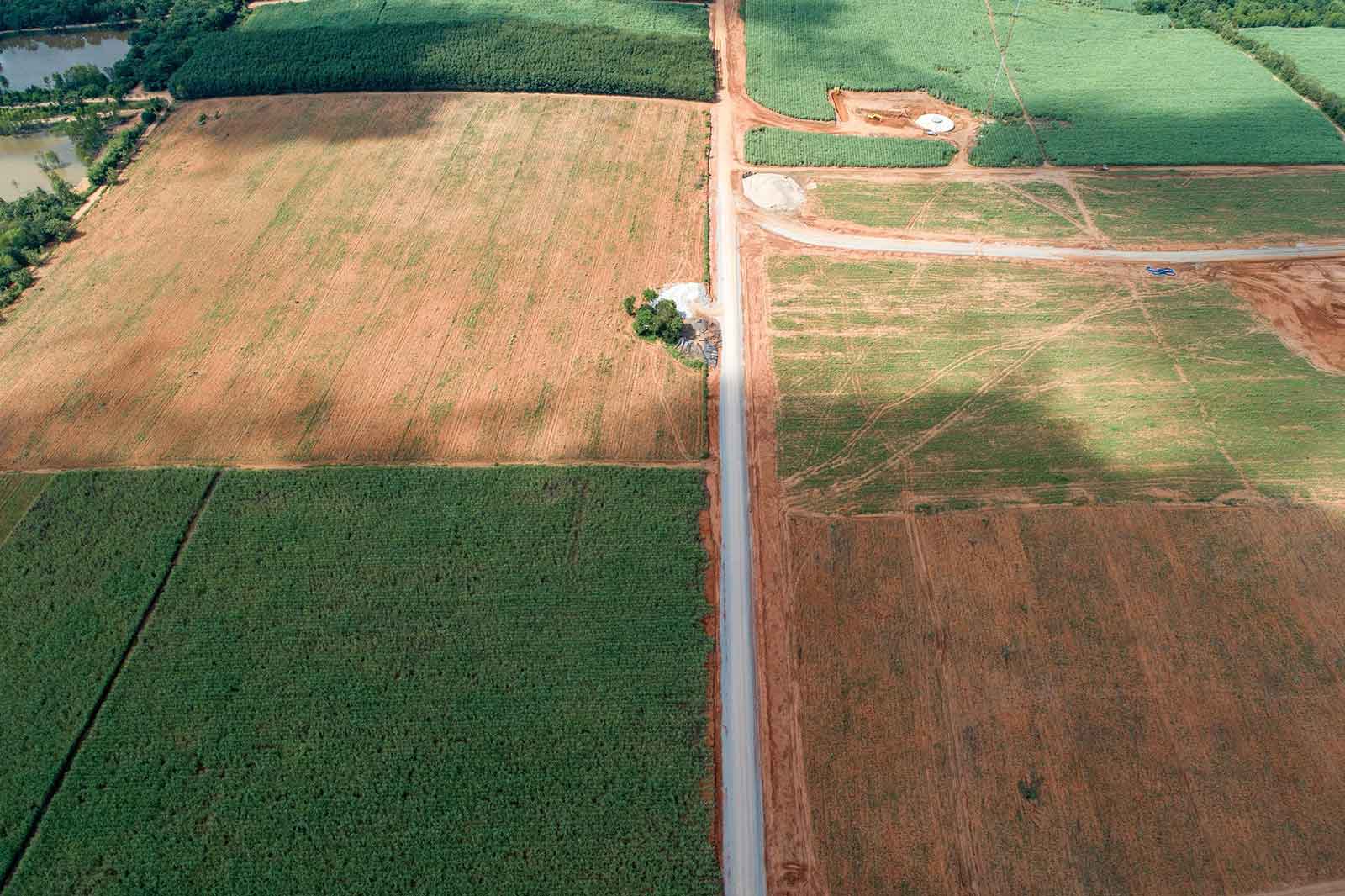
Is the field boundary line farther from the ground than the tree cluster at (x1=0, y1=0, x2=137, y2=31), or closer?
closer

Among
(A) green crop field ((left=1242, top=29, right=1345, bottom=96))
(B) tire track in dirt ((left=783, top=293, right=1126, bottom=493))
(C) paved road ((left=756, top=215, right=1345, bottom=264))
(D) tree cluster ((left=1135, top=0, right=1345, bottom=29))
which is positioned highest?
(D) tree cluster ((left=1135, top=0, right=1345, bottom=29))

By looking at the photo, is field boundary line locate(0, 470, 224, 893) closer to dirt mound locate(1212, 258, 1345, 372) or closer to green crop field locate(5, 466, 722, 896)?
green crop field locate(5, 466, 722, 896)

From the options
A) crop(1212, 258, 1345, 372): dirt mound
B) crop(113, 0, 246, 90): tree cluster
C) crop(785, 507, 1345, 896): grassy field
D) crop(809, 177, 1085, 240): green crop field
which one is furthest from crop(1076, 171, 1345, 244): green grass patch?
crop(113, 0, 246, 90): tree cluster

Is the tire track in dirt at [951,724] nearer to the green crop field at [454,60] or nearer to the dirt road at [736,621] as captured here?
the dirt road at [736,621]

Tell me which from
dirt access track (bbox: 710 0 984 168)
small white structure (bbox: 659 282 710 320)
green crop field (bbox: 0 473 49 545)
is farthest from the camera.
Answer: dirt access track (bbox: 710 0 984 168)

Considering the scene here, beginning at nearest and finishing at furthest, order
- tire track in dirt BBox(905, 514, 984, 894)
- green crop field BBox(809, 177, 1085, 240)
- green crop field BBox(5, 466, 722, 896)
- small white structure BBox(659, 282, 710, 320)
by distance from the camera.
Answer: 1. tire track in dirt BBox(905, 514, 984, 894)
2. green crop field BBox(5, 466, 722, 896)
3. small white structure BBox(659, 282, 710, 320)
4. green crop field BBox(809, 177, 1085, 240)

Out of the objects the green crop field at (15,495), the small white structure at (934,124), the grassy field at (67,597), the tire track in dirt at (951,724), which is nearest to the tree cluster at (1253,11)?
the small white structure at (934,124)

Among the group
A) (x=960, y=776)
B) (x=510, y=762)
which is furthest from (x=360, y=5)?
(x=960, y=776)

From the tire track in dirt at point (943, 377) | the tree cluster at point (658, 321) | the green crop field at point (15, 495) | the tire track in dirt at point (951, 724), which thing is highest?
the tree cluster at point (658, 321)
